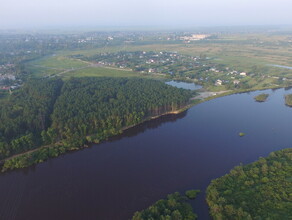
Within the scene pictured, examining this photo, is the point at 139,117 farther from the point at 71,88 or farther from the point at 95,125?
the point at 71,88

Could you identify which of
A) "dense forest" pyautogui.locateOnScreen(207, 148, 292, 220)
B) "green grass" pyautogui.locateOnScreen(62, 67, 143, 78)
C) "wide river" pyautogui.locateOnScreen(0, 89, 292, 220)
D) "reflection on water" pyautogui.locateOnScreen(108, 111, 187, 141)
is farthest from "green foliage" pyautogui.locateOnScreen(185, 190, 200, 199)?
"green grass" pyautogui.locateOnScreen(62, 67, 143, 78)

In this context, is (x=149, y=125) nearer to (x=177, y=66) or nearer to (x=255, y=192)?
(x=255, y=192)

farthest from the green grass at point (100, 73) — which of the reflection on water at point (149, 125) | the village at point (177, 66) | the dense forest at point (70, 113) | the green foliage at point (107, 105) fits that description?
the reflection on water at point (149, 125)

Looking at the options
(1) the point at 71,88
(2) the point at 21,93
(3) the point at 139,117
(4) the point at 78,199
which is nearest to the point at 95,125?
(3) the point at 139,117

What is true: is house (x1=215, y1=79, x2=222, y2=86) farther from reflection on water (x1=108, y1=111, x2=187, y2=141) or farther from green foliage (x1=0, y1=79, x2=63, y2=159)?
green foliage (x1=0, y1=79, x2=63, y2=159)

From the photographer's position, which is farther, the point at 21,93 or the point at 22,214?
the point at 21,93

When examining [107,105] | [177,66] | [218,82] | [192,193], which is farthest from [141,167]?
[177,66]
